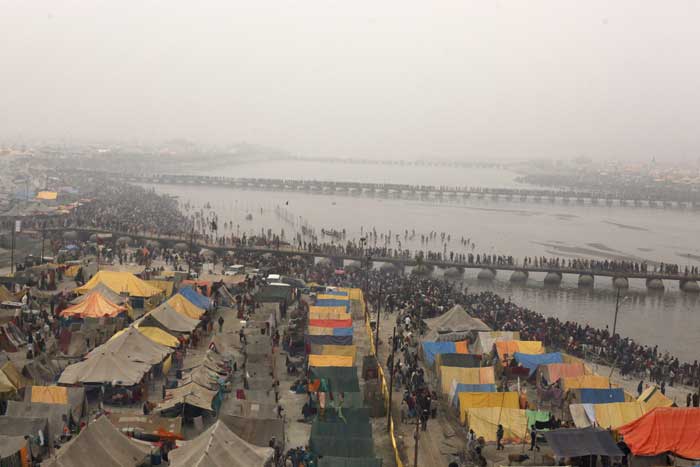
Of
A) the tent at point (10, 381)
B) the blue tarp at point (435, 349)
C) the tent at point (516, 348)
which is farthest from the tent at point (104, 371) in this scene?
the tent at point (516, 348)

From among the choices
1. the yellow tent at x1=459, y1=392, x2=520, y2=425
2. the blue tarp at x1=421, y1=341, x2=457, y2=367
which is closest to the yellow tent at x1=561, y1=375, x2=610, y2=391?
the yellow tent at x1=459, y1=392, x2=520, y2=425

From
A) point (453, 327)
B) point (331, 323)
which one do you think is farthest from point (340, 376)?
point (453, 327)

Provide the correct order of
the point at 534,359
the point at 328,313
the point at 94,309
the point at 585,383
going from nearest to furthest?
the point at 585,383, the point at 534,359, the point at 94,309, the point at 328,313

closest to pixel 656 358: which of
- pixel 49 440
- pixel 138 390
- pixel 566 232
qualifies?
pixel 138 390

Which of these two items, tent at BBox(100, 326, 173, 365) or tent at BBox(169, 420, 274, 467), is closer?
tent at BBox(169, 420, 274, 467)

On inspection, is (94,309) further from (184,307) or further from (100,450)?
(100,450)

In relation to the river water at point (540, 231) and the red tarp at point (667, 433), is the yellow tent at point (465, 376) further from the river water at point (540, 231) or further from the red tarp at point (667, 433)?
the river water at point (540, 231)

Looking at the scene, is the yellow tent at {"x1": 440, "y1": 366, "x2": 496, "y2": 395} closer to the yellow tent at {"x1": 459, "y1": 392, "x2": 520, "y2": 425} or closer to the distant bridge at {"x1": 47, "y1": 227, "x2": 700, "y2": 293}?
the yellow tent at {"x1": 459, "y1": 392, "x2": 520, "y2": 425}
